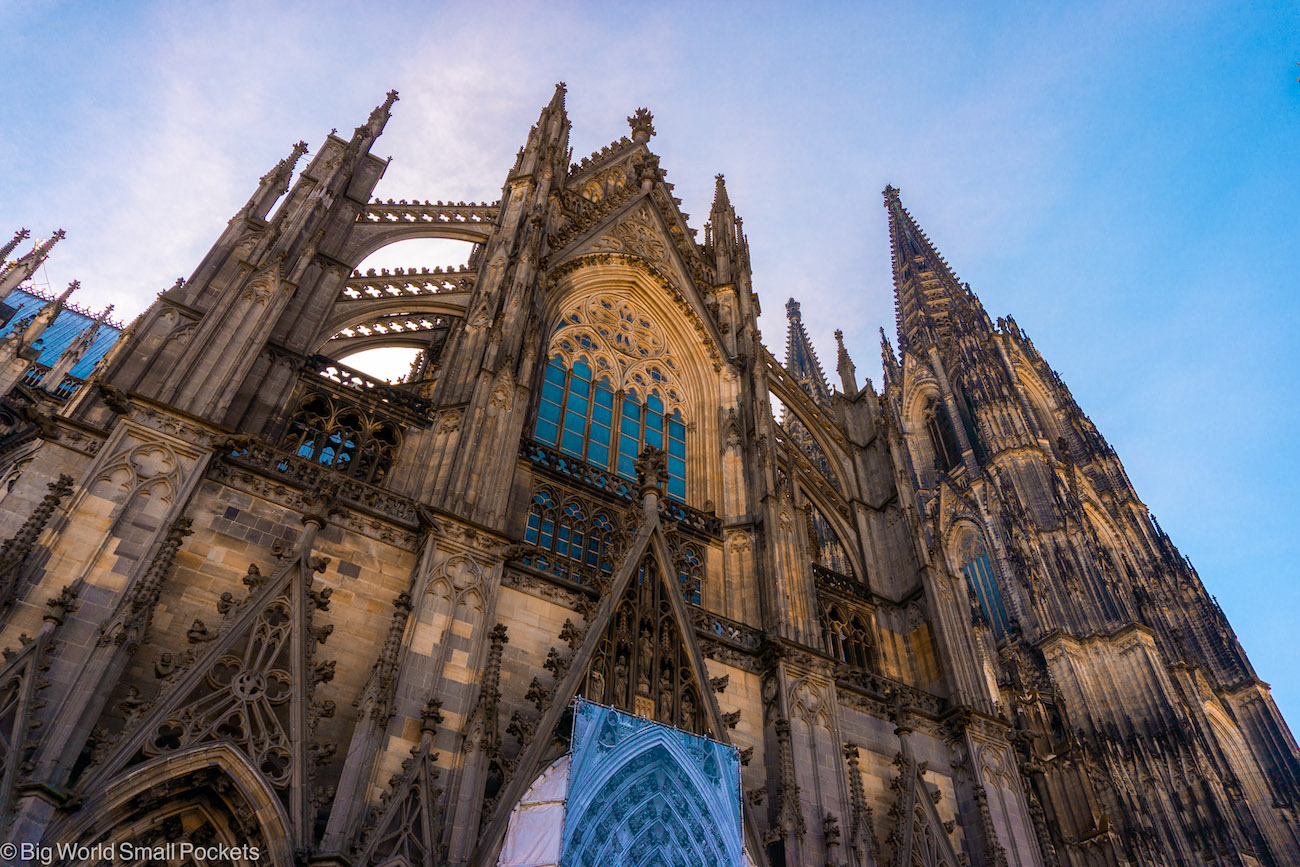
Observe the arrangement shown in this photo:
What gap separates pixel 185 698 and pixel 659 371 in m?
12.3

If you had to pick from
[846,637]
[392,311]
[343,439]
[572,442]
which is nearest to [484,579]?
[343,439]

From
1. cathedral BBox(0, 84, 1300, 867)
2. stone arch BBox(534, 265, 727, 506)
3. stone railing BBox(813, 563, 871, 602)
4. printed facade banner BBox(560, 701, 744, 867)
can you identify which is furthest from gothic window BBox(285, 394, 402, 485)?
stone railing BBox(813, 563, 871, 602)

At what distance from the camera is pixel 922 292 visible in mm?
70625

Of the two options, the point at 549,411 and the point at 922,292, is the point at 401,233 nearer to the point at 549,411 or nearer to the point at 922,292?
the point at 549,411

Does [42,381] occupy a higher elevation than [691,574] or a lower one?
higher

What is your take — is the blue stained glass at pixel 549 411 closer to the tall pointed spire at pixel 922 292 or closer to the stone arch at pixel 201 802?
the stone arch at pixel 201 802

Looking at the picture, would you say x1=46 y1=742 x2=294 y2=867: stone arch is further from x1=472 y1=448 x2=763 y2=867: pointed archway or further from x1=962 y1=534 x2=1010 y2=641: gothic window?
x1=962 y1=534 x2=1010 y2=641: gothic window

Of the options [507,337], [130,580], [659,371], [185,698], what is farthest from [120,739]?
[659,371]

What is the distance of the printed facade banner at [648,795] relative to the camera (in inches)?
380

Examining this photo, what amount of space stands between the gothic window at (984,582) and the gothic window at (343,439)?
3562 centimetres

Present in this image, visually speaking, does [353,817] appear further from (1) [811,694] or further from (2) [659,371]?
(2) [659,371]

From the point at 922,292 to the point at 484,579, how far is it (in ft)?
216

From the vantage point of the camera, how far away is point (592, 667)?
432 inches

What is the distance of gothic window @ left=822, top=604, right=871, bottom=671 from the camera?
15.6 m
